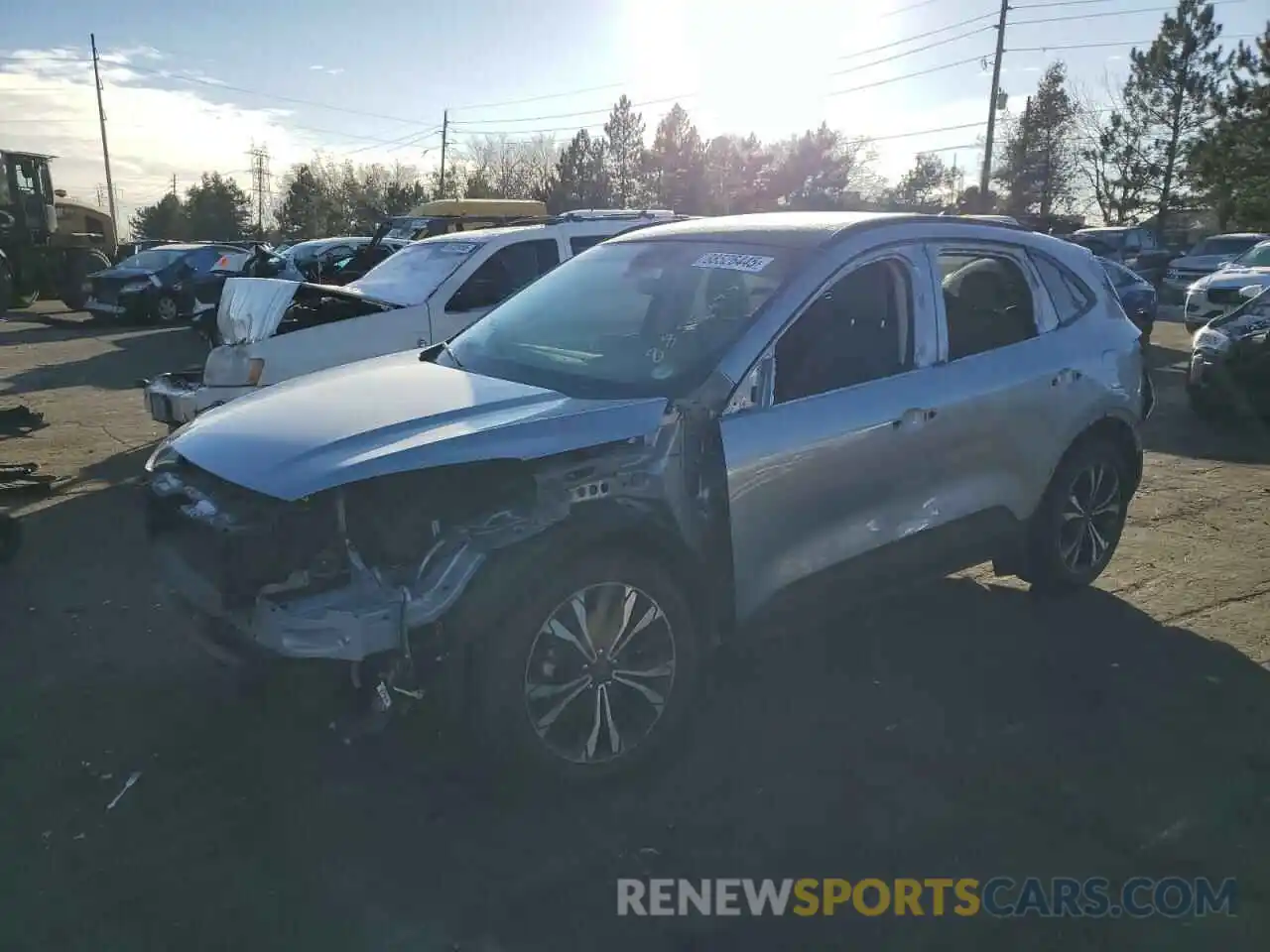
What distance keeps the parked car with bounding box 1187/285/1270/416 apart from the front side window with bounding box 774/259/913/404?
274 inches

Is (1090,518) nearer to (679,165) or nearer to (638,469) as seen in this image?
(638,469)

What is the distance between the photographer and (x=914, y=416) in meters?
4.14

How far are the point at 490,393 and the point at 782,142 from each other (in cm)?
6121

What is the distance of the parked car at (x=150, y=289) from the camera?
66.4 feet

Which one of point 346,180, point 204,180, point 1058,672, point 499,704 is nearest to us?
point 499,704

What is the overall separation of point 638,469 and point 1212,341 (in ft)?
28.7

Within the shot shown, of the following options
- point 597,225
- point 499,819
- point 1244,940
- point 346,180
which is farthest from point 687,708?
point 346,180

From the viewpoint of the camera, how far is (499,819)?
3.33 m

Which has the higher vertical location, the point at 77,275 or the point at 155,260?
the point at 155,260

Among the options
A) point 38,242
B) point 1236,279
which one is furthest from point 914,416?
point 38,242

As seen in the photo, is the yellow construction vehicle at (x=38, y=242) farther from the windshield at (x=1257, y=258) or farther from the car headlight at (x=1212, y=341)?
the windshield at (x=1257, y=258)

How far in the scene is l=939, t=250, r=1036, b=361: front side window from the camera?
447 cm

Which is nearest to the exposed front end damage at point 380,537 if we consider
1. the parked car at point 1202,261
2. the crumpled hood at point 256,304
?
the crumpled hood at point 256,304

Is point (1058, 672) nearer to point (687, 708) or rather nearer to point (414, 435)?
point (687, 708)
